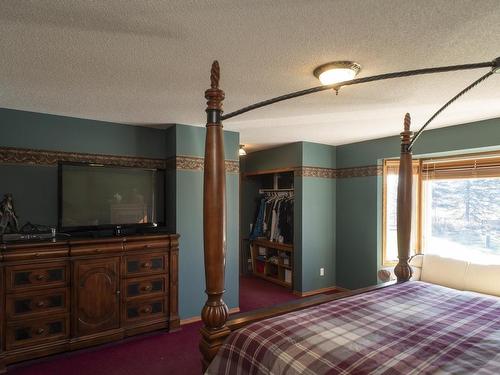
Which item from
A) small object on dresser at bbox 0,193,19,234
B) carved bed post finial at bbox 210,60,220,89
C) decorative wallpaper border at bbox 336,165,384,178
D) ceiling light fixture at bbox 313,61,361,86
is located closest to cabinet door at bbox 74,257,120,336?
small object on dresser at bbox 0,193,19,234

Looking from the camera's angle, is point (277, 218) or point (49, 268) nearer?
point (49, 268)

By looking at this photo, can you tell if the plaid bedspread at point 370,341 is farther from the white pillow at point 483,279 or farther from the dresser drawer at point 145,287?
the dresser drawer at point 145,287

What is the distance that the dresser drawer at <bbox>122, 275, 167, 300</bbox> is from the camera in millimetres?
2949

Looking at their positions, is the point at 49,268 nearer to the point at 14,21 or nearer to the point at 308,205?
the point at 14,21

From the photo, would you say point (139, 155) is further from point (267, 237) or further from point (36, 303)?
point (267, 237)

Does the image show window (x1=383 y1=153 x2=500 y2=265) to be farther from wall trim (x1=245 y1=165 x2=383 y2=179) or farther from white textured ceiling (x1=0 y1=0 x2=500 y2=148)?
white textured ceiling (x1=0 y1=0 x2=500 y2=148)

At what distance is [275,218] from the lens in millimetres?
5023

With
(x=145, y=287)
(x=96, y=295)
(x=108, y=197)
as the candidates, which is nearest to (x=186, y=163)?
(x=108, y=197)

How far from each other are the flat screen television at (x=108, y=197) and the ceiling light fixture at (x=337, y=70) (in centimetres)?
213

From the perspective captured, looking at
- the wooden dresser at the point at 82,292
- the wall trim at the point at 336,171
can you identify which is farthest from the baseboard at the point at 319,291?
the wooden dresser at the point at 82,292

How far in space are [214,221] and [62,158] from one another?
2374 millimetres

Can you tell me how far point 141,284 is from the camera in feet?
9.89

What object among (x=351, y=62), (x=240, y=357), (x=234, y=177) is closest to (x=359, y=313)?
(x=240, y=357)

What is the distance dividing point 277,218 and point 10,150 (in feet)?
11.5
